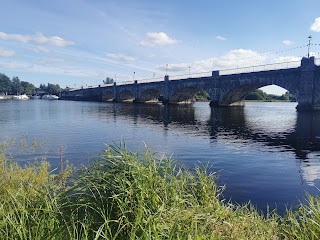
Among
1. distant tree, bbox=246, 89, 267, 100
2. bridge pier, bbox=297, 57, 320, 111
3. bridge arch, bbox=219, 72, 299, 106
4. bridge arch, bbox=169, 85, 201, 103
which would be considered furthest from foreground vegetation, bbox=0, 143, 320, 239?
distant tree, bbox=246, 89, 267, 100

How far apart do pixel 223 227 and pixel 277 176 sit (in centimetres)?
1175

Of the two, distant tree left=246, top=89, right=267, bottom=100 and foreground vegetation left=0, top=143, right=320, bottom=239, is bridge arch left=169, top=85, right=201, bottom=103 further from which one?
foreground vegetation left=0, top=143, right=320, bottom=239

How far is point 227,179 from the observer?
16.0 meters

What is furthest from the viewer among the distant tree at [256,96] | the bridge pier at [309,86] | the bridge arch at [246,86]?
the distant tree at [256,96]

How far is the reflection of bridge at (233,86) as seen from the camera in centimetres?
6494

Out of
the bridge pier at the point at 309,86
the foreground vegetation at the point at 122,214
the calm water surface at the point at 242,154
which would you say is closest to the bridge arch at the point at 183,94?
the bridge pier at the point at 309,86

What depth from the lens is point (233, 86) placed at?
8206cm

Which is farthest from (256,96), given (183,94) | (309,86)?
(309,86)

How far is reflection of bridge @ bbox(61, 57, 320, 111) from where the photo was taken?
64.9 metres

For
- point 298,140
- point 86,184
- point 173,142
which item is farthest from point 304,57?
point 86,184

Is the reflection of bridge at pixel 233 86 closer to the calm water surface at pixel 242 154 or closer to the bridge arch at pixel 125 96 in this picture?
the bridge arch at pixel 125 96

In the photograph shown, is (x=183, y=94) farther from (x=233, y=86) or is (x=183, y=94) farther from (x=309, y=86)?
(x=309, y=86)

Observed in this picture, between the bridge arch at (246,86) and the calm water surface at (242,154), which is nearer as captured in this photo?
the calm water surface at (242,154)

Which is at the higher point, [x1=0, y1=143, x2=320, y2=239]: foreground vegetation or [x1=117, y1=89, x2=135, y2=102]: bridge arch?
[x1=117, y1=89, x2=135, y2=102]: bridge arch
